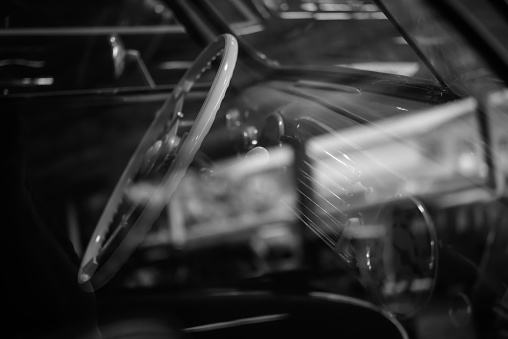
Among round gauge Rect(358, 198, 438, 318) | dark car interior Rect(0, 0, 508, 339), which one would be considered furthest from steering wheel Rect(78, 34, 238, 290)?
round gauge Rect(358, 198, 438, 318)

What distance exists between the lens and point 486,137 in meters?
0.69

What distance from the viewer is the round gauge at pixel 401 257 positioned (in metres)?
0.93

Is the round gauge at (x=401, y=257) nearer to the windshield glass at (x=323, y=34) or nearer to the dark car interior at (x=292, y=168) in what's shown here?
the dark car interior at (x=292, y=168)

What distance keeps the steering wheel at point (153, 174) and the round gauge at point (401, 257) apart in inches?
13.0

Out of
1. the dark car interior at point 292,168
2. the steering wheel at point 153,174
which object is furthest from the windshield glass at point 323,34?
the steering wheel at point 153,174

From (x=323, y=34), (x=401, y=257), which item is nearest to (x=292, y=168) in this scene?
(x=401, y=257)

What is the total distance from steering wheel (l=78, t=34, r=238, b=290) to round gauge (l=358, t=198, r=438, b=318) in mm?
330

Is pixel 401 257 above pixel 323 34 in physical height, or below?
below

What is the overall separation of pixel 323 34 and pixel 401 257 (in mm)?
571

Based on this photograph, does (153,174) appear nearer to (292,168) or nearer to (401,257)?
(292,168)

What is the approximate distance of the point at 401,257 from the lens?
0.98 meters

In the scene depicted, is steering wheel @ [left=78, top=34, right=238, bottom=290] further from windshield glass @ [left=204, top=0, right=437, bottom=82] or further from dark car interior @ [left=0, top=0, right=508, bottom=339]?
windshield glass @ [left=204, top=0, right=437, bottom=82]

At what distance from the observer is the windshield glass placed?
30.3 inches

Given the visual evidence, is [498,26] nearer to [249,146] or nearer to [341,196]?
[341,196]
